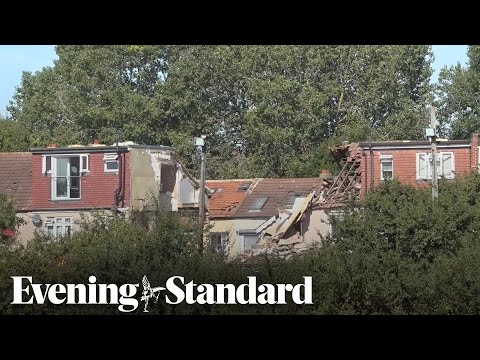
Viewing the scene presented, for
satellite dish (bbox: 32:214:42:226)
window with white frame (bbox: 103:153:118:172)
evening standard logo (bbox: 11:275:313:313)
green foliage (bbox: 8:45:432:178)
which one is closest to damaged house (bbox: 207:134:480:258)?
green foliage (bbox: 8:45:432:178)

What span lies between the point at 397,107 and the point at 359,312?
3787 mm

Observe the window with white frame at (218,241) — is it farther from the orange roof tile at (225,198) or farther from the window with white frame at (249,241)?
the orange roof tile at (225,198)

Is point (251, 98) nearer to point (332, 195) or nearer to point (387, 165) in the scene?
point (332, 195)

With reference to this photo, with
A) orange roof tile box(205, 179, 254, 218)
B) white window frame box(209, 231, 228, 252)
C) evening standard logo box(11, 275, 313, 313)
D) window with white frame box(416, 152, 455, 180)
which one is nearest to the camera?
evening standard logo box(11, 275, 313, 313)

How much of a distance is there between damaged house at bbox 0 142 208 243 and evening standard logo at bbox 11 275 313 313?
293cm

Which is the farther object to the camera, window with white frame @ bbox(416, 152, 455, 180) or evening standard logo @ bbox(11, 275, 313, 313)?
window with white frame @ bbox(416, 152, 455, 180)

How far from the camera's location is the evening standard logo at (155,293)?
10.6m

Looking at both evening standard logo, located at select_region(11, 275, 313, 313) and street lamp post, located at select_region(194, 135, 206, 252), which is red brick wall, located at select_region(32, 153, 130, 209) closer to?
street lamp post, located at select_region(194, 135, 206, 252)

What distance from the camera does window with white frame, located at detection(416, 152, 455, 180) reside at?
15312 mm
